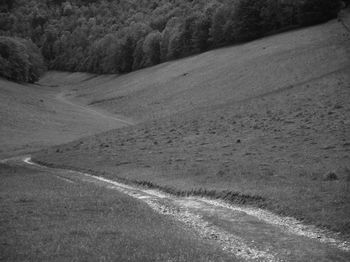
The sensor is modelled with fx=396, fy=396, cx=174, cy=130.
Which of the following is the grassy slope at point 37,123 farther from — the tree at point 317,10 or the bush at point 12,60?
the tree at point 317,10

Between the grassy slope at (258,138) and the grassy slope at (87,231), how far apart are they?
6163 mm

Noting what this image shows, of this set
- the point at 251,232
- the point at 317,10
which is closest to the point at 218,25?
the point at 317,10

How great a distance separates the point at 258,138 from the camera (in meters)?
36.0

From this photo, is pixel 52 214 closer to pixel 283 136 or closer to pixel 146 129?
pixel 283 136

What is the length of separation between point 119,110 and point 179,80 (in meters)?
15.6

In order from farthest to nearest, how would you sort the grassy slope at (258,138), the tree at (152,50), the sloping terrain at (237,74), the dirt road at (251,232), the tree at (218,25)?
the tree at (152,50)
the tree at (218,25)
the sloping terrain at (237,74)
the grassy slope at (258,138)
the dirt road at (251,232)

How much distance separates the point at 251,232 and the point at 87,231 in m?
6.83

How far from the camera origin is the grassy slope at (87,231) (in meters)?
12.4

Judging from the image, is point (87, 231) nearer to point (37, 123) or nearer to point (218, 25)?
point (37, 123)

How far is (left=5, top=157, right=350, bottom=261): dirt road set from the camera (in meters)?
14.0

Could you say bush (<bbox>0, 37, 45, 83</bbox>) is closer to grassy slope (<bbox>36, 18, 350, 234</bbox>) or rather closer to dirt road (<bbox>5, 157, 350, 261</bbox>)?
grassy slope (<bbox>36, 18, 350, 234</bbox>)

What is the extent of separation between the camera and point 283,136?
114 feet

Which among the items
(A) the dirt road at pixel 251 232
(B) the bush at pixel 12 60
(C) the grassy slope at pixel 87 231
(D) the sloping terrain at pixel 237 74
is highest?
(B) the bush at pixel 12 60

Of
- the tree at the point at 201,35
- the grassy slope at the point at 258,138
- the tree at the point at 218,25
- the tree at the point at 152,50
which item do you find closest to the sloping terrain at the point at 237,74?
the grassy slope at the point at 258,138
